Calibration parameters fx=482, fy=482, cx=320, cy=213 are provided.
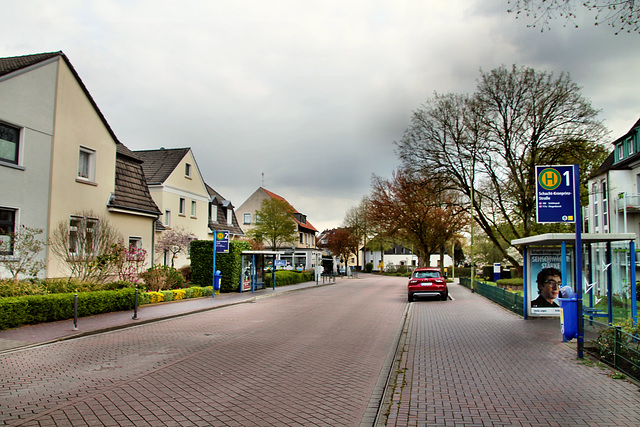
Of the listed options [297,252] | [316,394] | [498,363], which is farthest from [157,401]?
[297,252]

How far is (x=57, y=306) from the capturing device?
1309 centimetres

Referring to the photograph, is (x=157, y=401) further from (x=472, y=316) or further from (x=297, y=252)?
(x=297, y=252)

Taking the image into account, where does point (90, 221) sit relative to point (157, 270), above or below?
above

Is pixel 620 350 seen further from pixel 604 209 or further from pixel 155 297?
pixel 604 209

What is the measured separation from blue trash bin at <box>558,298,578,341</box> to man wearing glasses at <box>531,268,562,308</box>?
4523mm

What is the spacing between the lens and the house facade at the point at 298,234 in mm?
49188

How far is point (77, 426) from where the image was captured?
516cm

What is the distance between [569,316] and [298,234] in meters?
56.0

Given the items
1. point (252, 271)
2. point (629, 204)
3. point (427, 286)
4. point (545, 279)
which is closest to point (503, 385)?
point (545, 279)

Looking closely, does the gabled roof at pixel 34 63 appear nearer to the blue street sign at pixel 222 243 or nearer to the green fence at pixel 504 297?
the blue street sign at pixel 222 243

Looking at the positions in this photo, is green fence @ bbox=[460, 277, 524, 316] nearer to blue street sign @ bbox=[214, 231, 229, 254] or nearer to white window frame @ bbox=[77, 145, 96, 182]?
blue street sign @ bbox=[214, 231, 229, 254]

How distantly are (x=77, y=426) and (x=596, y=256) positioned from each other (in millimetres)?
14609

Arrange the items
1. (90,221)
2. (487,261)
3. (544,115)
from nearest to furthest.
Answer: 1. (90,221)
2. (544,115)
3. (487,261)

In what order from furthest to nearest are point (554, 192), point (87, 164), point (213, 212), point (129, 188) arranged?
point (213, 212) < point (129, 188) < point (87, 164) < point (554, 192)
